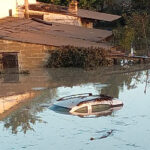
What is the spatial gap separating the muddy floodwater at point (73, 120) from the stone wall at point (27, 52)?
369 centimetres

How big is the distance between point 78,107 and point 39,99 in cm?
298

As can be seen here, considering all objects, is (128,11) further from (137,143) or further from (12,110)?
(137,143)

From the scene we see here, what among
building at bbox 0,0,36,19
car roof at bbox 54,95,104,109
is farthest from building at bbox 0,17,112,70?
car roof at bbox 54,95,104,109

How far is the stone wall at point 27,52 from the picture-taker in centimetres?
2741

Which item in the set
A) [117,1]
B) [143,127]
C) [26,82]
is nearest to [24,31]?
[26,82]

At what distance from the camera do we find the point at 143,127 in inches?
574

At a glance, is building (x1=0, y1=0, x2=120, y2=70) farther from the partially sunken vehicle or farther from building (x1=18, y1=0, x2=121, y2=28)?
the partially sunken vehicle

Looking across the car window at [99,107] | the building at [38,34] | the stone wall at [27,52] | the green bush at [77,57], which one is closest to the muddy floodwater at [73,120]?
the car window at [99,107]

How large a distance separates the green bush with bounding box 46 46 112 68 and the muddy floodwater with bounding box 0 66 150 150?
3155 mm

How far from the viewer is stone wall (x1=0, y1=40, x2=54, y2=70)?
2741cm

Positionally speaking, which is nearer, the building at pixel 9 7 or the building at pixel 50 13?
the building at pixel 9 7

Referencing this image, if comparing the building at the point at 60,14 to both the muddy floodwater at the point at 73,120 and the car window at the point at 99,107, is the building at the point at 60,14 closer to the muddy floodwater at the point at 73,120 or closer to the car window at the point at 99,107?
the muddy floodwater at the point at 73,120

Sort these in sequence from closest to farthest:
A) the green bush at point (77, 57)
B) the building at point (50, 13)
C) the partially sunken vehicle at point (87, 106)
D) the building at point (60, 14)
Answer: the partially sunken vehicle at point (87, 106) < the green bush at point (77, 57) < the building at point (50, 13) < the building at point (60, 14)

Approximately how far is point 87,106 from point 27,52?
1159 cm
